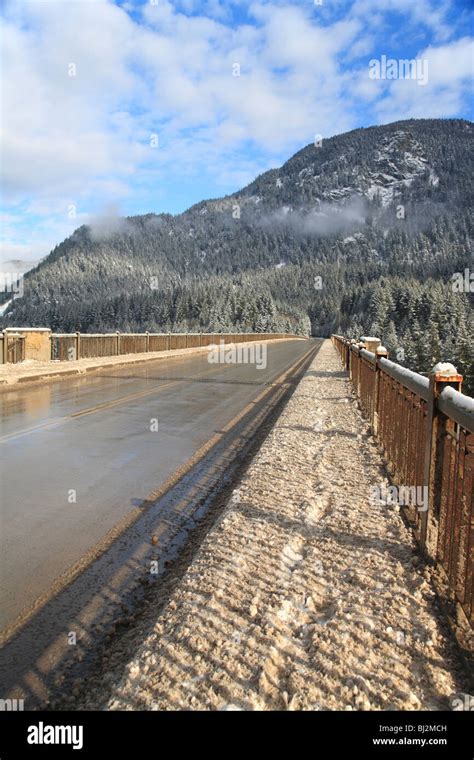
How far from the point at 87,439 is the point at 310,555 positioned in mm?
5149

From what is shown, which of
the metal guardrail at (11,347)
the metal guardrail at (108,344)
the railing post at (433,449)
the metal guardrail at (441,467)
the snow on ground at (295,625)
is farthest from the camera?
the metal guardrail at (108,344)

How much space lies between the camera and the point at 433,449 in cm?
404

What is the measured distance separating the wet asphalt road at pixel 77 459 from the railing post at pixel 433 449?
278 cm

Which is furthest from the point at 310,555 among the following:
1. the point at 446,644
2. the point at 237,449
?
the point at 237,449

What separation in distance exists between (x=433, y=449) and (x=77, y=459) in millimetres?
4796

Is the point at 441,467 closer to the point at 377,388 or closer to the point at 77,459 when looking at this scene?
the point at 377,388

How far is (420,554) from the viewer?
13.4 ft

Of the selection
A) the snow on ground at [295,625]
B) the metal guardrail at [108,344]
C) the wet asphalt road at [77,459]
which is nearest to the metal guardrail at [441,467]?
the snow on ground at [295,625]

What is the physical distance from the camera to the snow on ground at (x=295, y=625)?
2480mm

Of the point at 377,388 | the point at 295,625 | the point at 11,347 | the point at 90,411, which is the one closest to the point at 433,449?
the point at 295,625

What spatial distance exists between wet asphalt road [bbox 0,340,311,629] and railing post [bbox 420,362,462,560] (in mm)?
2777

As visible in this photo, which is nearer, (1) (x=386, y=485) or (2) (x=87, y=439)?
(1) (x=386, y=485)

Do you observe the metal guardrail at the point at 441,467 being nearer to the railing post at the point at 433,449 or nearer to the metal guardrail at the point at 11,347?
the railing post at the point at 433,449
